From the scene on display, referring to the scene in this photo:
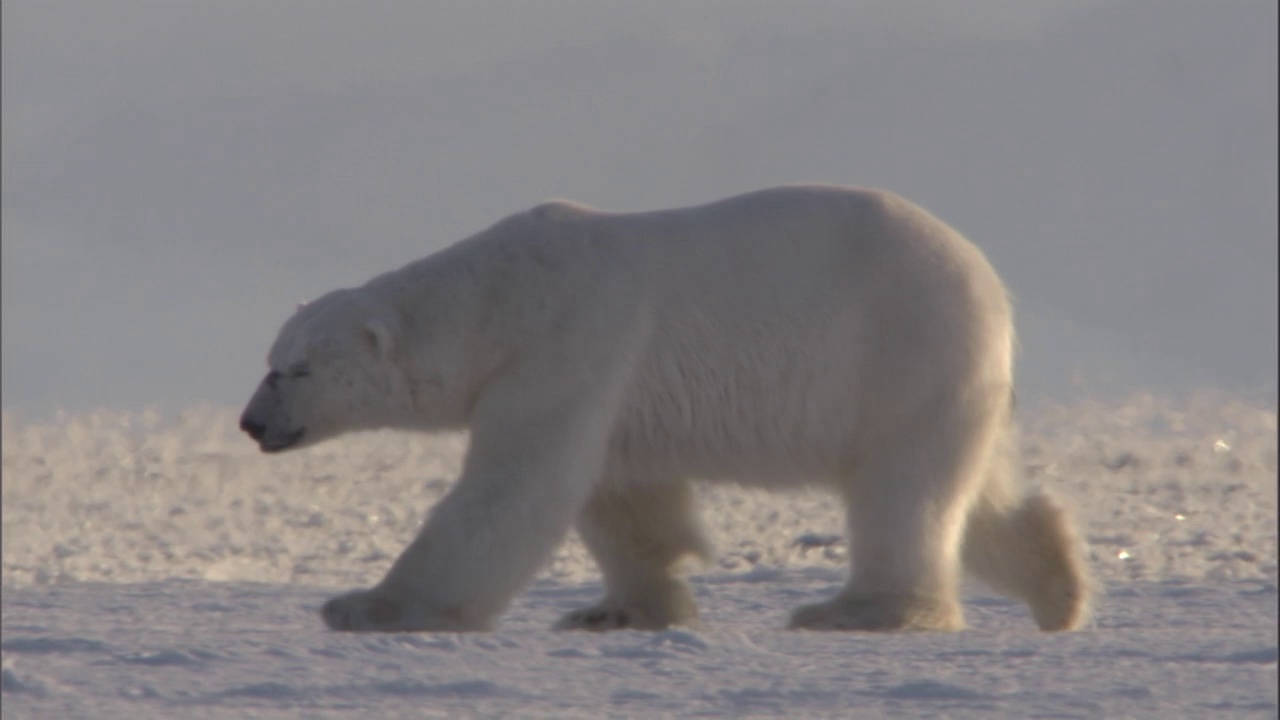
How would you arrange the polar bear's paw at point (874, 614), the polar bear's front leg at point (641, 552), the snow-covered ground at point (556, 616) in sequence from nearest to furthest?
the snow-covered ground at point (556, 616), the polar bear's paw at point (874, 614), the polar bear's front leg at point (641, 552)

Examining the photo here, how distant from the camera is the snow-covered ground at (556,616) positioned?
402 cm

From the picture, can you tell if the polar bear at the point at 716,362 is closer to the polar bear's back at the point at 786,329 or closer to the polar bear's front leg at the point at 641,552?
the polar bear's back at the point at 786,329

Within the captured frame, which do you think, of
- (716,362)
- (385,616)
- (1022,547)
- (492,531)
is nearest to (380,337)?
(492,531)

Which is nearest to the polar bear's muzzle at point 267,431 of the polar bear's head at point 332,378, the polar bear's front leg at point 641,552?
the polar bear's head at point 332,378

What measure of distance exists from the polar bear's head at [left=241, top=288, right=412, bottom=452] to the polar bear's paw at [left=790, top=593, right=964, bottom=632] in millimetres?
1417

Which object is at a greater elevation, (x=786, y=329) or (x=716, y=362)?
(x=786, y=329)

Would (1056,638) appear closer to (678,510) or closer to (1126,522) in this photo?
(678,510)

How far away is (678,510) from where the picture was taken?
670 centimetres

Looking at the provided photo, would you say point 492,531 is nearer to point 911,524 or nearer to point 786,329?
point 786,329

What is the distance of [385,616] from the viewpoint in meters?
5.71

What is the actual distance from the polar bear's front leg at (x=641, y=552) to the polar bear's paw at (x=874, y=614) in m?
0.64

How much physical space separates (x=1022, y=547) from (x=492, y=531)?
2.07m

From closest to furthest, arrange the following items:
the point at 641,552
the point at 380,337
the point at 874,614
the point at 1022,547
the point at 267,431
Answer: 1. the point at 874,614
2. the point at 380,337
3. the point at 267,431
4. the point at 641,552
5. the point at 1022,547

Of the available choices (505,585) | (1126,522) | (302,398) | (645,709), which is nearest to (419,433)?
(302,398)
